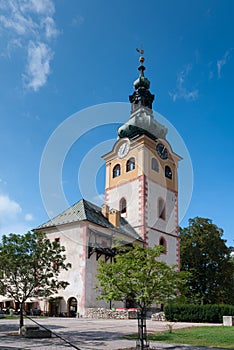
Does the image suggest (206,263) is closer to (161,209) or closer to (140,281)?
(161,209)

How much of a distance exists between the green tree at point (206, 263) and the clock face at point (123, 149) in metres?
12.6

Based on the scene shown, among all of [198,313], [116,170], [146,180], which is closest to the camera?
[198,313]

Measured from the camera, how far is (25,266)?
14766mm

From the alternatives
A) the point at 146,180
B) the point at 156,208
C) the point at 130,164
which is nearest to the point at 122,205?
the point at 156,208

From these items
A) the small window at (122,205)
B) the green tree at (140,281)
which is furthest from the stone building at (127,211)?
the green tree at (140,281)

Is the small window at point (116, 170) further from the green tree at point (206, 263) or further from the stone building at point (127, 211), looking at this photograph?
the green tree at point (206, 263)

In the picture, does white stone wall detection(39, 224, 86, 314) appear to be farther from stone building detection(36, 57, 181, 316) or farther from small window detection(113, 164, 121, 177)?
small window detection(113, 164, 121, 177)

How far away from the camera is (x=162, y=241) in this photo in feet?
130

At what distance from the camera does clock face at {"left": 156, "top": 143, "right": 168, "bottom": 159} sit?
42.0 meters

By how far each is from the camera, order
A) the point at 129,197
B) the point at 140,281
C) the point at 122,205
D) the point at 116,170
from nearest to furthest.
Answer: the point at 140,281, the point at 129,197, the point at 122,205, the point at 116,170

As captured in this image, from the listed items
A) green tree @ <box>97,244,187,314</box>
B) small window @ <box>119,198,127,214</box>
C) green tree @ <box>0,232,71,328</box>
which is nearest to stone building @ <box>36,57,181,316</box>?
small window @ <box>119,198,127,214</box>

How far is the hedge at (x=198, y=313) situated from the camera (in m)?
23.4

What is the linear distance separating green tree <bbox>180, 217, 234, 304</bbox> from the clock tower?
3984 millimetres

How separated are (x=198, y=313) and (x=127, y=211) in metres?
16.7
